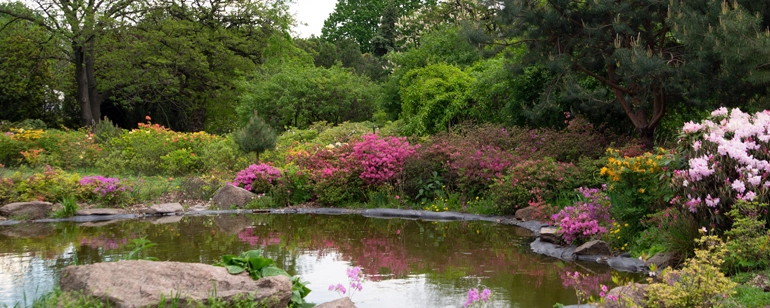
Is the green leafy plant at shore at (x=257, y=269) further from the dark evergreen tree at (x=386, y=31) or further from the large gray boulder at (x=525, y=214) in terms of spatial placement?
the dark evergreen tree at (x=386, y=31)

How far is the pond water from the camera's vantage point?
606 cm

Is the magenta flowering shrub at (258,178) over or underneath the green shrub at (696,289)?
underneath

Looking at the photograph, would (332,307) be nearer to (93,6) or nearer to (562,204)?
(562,204)

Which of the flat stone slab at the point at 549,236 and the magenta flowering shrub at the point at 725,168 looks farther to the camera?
the flat stone slab at the point at 549,236

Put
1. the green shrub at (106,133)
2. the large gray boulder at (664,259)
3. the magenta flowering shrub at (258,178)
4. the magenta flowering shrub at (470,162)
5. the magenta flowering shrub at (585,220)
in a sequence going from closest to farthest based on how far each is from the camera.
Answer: the large gray boulder at (664,259) → the magenta flowering shrub at (585,220) → the magenta flowering shrub at (470,162) → the magenta flowering shrub at (258,178) → the green shrub at (106,133)

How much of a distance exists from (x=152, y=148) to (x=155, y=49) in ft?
40.5

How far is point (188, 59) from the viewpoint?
1104 inches

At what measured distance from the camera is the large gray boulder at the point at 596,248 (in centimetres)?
755

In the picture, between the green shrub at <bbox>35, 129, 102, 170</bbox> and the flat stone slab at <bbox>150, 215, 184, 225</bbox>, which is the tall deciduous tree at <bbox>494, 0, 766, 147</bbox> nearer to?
the flat stone slab at <bbox>150, 215, 184, 225</bbox>

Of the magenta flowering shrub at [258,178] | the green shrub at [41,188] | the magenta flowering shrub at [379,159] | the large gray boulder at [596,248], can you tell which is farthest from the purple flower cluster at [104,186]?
the large gray boulder at [596,248]

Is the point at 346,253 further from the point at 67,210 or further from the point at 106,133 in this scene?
the point at 106,133

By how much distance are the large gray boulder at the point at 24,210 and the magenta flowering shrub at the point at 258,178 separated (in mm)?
3373

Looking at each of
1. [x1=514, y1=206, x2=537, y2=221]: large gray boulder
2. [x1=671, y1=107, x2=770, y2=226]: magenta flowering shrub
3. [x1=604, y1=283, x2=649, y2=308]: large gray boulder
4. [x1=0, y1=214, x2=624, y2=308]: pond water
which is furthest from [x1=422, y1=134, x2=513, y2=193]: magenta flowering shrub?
[x1=604, y1=283, x2=649, y2=308]: large gray boulder

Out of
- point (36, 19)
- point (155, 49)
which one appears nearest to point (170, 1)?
point (155, 49)
